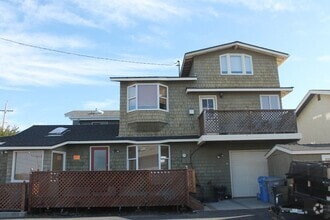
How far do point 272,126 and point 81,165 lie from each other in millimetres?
9785

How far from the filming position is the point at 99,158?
58.3 feet

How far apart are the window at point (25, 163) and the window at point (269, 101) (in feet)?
38.8

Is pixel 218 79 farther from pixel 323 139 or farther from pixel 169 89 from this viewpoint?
pixel 323 139

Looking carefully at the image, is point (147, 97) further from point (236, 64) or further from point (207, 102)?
point (236, 64)

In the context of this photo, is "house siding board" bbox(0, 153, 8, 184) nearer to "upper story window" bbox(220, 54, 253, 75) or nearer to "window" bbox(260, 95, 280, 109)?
"upper story window" bbox(220, 54, 253, 75)

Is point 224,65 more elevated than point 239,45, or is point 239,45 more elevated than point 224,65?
point 239,45

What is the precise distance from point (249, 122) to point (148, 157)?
5.38 m

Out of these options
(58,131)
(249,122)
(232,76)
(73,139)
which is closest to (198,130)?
(249,122)

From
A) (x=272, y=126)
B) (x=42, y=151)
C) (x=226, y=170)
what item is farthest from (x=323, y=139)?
(x=42, y=151)

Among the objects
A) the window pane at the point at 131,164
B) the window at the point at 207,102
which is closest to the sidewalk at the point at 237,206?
the window pane at the point at 131,164

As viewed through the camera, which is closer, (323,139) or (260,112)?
(260,112)

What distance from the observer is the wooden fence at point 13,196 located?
12859 millimetres

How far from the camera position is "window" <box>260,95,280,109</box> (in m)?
18.7

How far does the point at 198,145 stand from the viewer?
58.3ft
